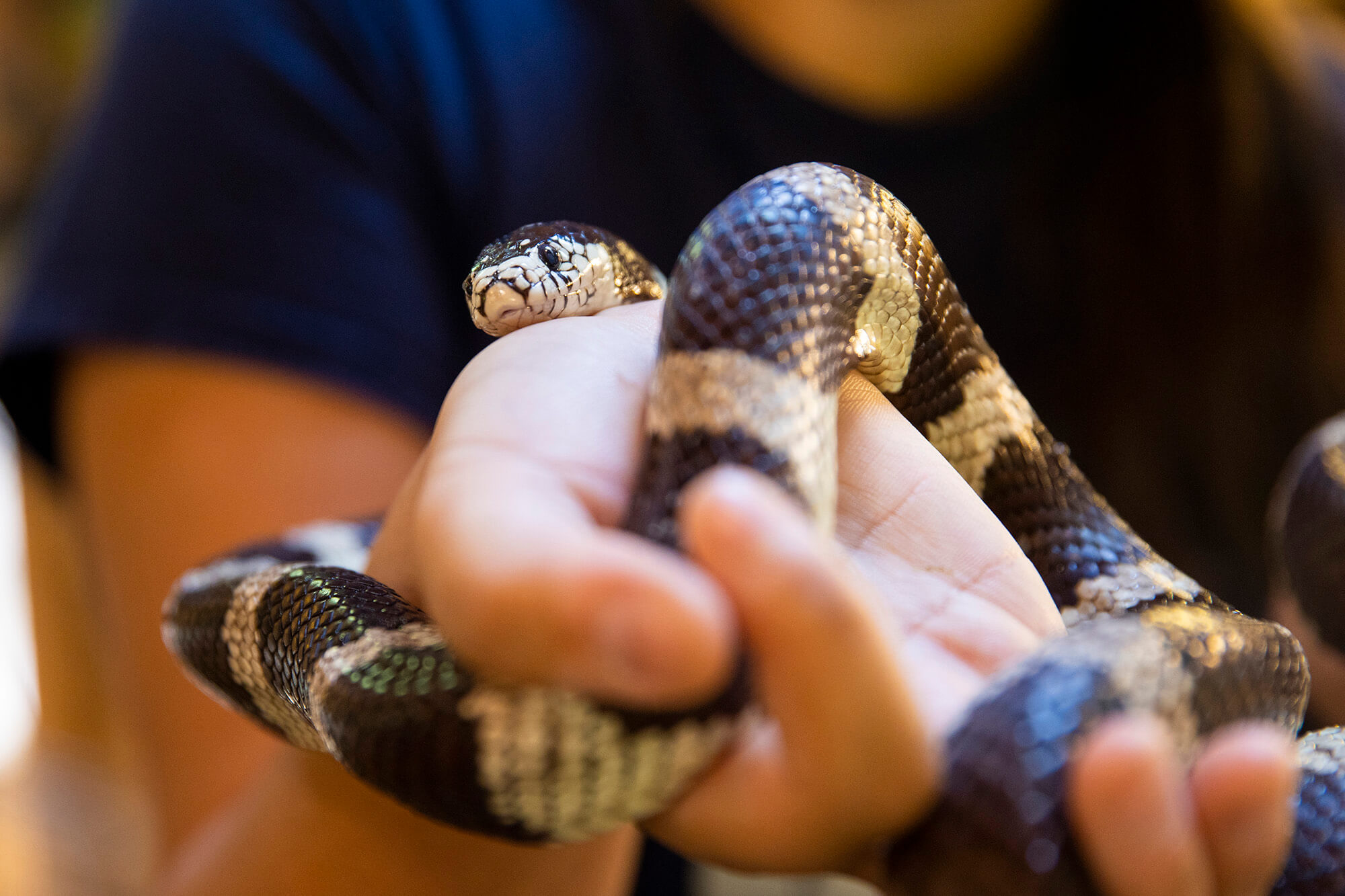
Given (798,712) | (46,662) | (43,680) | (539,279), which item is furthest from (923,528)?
(43,680)

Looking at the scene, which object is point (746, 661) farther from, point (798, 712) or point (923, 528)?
point (923, 528)

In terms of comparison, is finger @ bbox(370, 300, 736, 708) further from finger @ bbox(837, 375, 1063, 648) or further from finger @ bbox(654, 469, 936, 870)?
finger @ bbox(837, 375, 1063, 648)

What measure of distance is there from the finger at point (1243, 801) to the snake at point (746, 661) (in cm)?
6

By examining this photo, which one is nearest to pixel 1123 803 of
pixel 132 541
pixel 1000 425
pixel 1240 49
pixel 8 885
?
pixel 1000 425

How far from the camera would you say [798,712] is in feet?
1.53

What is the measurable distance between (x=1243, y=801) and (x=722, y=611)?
27 centimetres

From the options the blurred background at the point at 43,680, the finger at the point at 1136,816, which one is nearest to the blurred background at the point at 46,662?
the blurred background at the point at 43,680

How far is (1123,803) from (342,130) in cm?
136

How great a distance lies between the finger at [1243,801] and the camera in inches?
17.6

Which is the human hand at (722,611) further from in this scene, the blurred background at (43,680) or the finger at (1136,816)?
the blurred background at (43,680)

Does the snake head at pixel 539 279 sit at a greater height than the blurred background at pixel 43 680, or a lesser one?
greater

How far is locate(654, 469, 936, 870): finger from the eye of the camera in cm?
42

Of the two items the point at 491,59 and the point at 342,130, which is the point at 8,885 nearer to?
the point at 342,130

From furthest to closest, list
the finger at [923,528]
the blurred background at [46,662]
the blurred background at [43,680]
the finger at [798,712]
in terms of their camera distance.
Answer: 1. the blurred background at [43,680]
2. the blurred background at [46,662]
3. the finger at [923,528]
4. the finger at [798,712]
